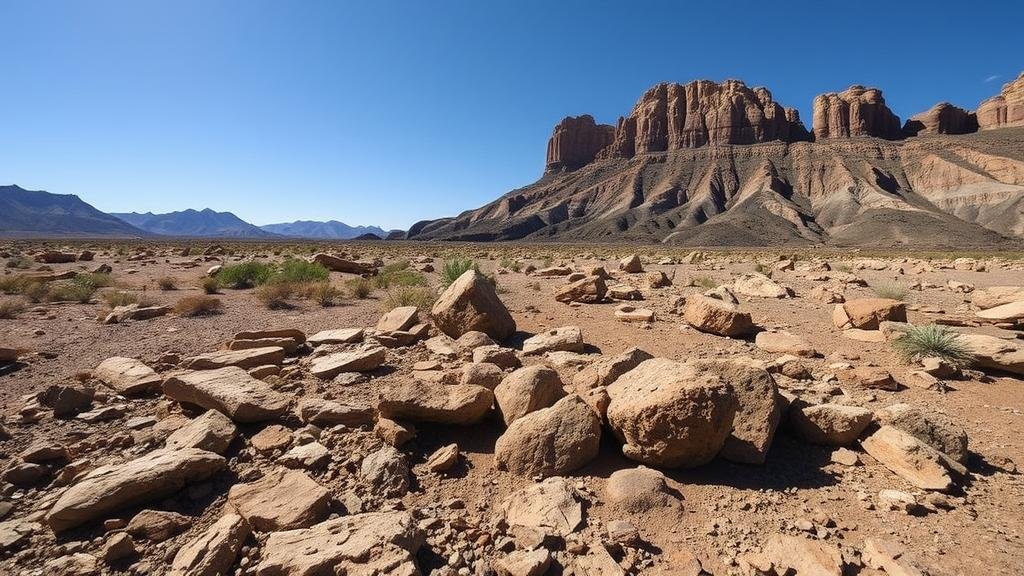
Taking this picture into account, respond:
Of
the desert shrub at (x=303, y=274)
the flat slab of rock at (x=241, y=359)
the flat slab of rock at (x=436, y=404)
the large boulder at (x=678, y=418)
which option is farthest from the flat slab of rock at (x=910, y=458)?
the desert shrub at (x=303, y=274)

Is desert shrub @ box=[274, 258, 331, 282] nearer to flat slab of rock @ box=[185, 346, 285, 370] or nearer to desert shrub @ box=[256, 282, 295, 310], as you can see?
desert shrub @ box=[256, 282, 295, 310]

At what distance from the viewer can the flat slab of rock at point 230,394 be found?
4453 mm

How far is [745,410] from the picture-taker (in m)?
4.16

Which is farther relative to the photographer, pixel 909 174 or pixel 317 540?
pixel 909 174

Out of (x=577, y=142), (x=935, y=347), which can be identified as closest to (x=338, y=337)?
(x=935, y=347)

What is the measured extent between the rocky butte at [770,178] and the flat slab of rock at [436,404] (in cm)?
7821

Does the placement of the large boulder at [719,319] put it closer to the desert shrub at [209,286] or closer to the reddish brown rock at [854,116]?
the desert shrub at [209,286]

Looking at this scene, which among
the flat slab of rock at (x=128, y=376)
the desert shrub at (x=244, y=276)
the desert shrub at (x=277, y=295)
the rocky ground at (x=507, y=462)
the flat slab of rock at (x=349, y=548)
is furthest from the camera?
the desert shrub at (x=244, y=276)

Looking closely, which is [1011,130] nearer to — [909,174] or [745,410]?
[909,174]

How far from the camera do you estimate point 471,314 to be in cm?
764

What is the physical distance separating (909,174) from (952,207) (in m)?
14.8

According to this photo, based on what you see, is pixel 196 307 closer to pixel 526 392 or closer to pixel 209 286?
pixel 209 286

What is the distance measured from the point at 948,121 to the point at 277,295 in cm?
17371

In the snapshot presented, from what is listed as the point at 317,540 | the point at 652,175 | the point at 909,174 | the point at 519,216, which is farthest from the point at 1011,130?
the point at 317,540
